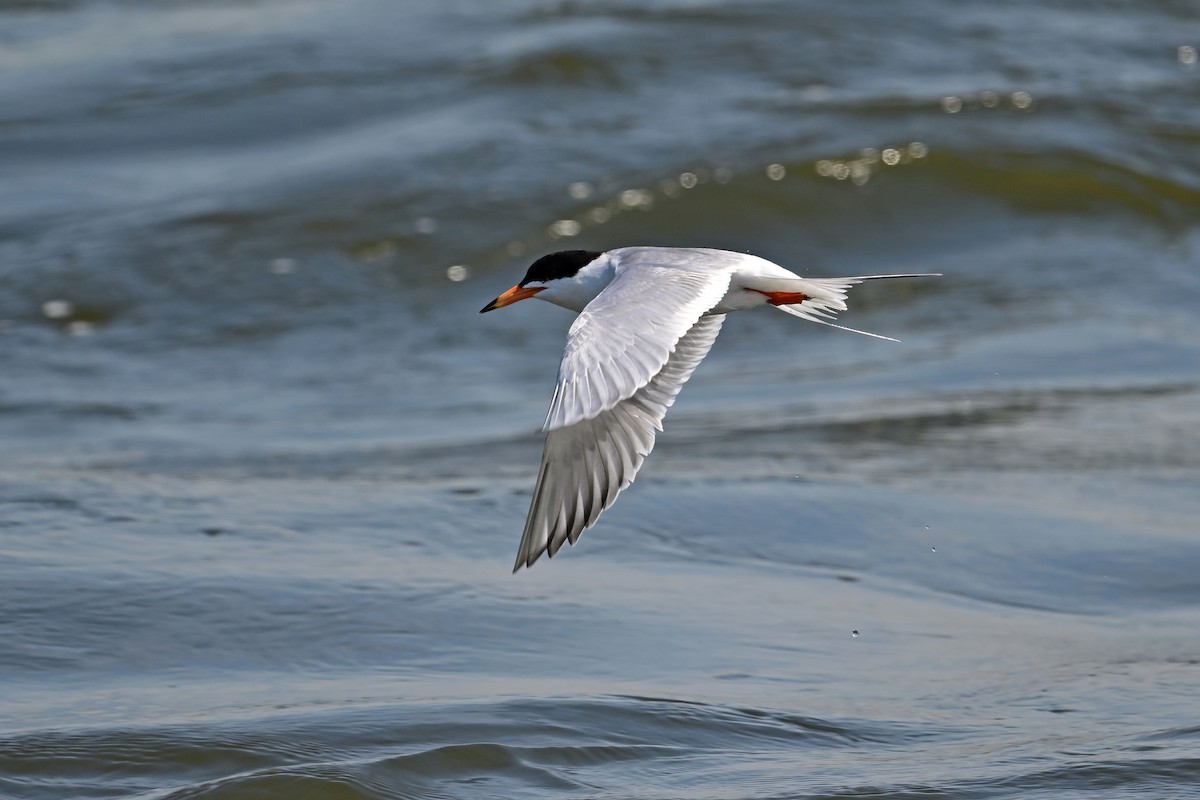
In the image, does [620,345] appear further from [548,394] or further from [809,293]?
[548,394]

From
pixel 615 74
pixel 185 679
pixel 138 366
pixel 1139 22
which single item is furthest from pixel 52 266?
pixel 1139 22

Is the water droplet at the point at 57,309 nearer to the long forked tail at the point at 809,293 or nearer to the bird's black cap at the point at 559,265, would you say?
the bird's black cap at the point at 559,265

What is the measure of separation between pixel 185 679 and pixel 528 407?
12.6 feet

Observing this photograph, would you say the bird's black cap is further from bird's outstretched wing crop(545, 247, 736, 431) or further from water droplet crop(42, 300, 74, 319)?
water droplet crop(42, 300, 74, 319)

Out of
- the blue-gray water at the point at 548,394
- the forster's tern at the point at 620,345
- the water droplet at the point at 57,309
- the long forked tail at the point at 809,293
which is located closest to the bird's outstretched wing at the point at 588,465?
the forster's tern at the point at 620,345

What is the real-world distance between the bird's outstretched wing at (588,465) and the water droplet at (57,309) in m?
6.79

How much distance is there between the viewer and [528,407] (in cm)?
926

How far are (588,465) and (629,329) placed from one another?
21.6 inches

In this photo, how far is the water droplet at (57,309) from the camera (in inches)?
424

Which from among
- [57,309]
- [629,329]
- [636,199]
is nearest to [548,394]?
[636,199]

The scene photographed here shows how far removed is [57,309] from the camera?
10.9 meters

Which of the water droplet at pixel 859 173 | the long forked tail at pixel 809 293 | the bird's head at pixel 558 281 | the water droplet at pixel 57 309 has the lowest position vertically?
the long forked tail at pixel 809 293

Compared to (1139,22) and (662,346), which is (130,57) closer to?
(1139,22)

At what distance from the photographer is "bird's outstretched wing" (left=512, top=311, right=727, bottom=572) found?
15.0 feet
